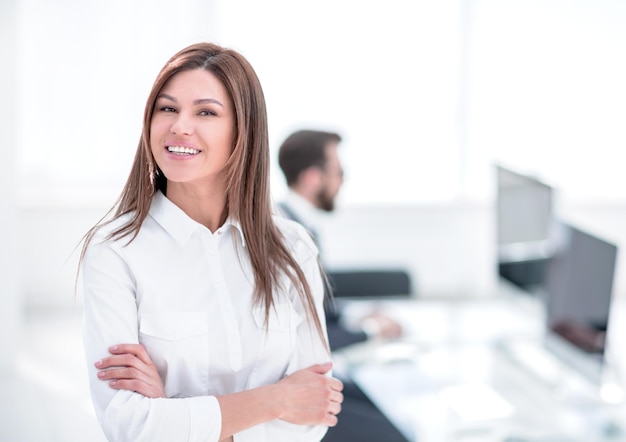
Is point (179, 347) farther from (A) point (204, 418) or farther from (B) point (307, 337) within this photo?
(B) point (307, 337)

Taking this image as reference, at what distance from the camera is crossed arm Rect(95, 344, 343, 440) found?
1.56 meters

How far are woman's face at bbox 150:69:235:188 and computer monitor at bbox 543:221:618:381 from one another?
1658 mm

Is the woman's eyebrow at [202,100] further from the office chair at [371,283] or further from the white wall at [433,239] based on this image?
the white wall at [433,239]

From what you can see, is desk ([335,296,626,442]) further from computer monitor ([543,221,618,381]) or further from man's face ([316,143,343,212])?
man's face ([316,143,343,212])


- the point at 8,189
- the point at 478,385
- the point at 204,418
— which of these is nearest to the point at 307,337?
the point at 204,418

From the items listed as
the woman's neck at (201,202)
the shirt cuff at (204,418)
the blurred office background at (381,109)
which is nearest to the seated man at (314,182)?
the woman's neck at (201,202)

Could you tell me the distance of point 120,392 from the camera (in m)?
1.56

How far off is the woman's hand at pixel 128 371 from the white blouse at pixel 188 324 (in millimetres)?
15

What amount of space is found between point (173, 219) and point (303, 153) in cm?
195

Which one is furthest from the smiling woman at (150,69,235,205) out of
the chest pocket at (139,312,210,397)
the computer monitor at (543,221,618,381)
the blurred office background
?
the blurred office background

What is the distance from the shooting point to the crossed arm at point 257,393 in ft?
5.10

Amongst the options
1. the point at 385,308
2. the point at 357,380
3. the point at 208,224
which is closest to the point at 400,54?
the point at 385,308

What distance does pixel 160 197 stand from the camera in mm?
1711

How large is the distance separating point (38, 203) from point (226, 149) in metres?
4.41
